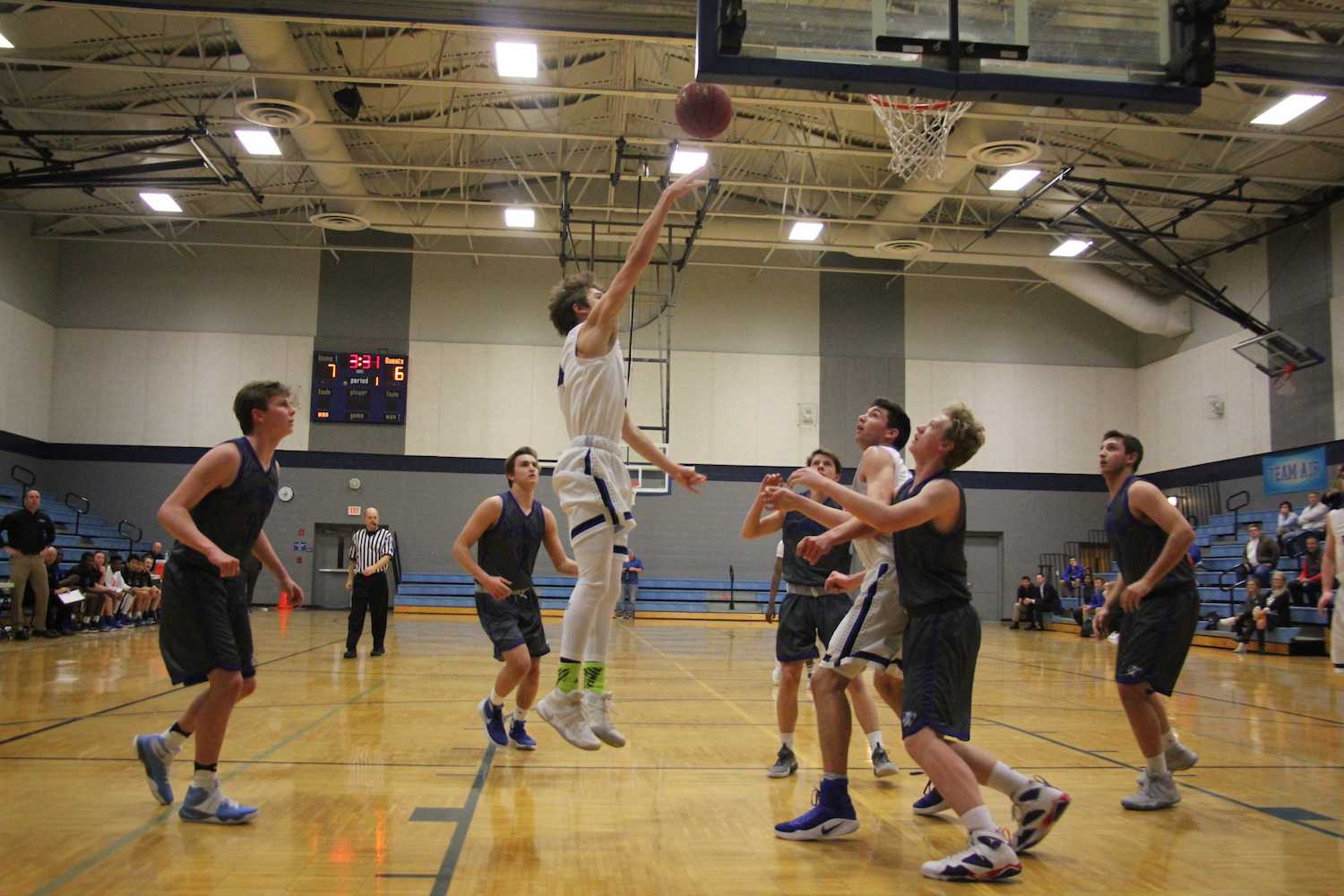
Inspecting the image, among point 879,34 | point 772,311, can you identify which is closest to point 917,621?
point 879,34

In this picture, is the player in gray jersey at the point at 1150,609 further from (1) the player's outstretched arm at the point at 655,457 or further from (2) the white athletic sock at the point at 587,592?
(2) the white athletic sock at the point at 587,592

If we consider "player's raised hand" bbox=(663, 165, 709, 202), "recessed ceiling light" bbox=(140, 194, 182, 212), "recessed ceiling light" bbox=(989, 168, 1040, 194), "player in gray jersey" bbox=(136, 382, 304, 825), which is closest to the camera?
"player's raised hand" bbox=(663, 165, 709, 202)

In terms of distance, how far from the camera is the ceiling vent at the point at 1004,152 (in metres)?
15.1

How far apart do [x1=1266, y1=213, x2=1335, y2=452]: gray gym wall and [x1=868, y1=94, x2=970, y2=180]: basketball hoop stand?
1059 cm

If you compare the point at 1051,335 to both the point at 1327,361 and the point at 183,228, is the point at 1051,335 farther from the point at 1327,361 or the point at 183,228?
the point at 183,228

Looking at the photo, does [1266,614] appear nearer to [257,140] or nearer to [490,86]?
[490,86]

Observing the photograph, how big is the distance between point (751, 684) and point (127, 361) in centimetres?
1948

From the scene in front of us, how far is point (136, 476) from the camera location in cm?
2302

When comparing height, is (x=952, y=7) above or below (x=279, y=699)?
above

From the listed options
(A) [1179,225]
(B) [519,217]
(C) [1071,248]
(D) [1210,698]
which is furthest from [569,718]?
(A) [1179,225]

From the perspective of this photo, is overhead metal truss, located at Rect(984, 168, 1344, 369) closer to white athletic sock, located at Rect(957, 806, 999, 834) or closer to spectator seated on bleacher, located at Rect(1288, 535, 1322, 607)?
spectator seated on bleacher, located at Rect(1288, 535, 1322, 607)

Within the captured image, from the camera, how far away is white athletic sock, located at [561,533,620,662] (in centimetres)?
446

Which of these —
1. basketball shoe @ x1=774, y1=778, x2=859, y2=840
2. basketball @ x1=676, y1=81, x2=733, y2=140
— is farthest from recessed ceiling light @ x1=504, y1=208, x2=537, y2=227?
basketball shoe @ x1=774, y1=778, x2=859, y2=840

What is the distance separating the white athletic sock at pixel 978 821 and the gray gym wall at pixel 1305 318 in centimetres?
1876
